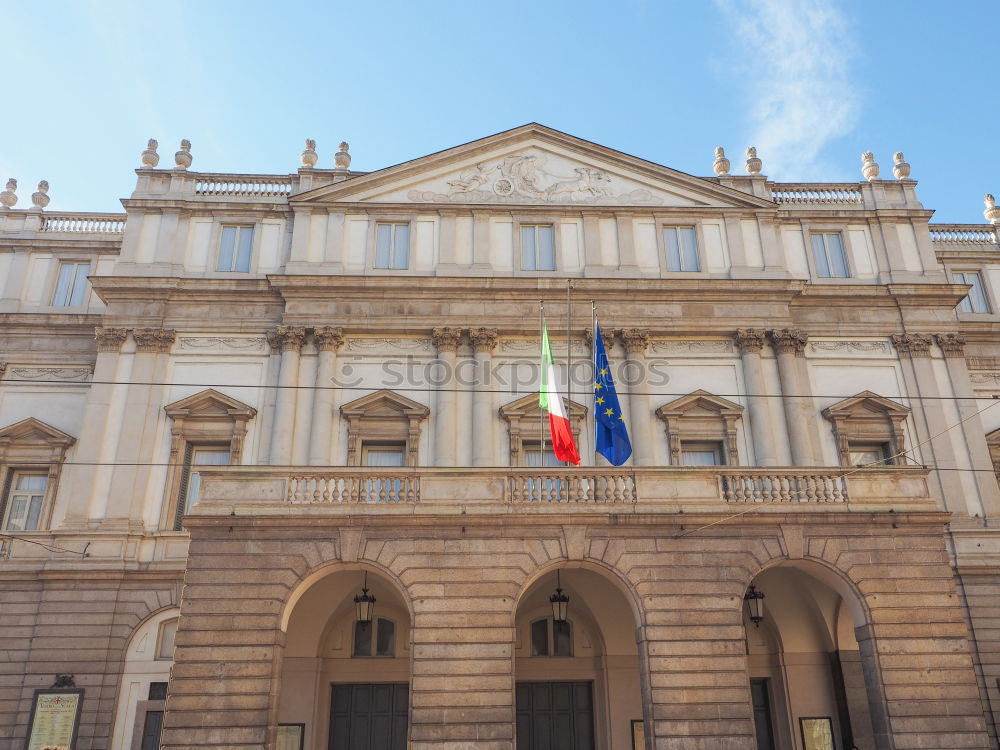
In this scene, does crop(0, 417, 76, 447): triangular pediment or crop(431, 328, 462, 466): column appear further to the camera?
crop(0, 417, 76, 447): triangular pediment

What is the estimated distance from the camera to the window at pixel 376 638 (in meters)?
20.2

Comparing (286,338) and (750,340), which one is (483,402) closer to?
(286,338)

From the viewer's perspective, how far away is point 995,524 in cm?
2145

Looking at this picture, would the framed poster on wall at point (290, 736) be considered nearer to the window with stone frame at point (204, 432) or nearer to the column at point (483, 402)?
the window with stone frame at point (204, 432)

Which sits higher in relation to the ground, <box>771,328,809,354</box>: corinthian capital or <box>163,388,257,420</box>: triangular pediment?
<box>771,328,809,354</box>: corinthian capital

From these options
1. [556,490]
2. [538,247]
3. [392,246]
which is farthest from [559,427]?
[392,246]

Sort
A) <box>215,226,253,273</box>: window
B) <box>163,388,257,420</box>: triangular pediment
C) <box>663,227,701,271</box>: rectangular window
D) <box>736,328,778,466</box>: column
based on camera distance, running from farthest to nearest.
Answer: <box>663,227,701,271</box>: rectangular window, <box>215,226,253,273</box>: window, <box>163,388,257,420</box>: triangular pediment, <box>736,328,778,466</box>: column

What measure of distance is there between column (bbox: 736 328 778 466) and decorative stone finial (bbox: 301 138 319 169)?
45.5 ft

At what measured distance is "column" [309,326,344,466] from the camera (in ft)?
70.3

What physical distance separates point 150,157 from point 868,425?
22545mm

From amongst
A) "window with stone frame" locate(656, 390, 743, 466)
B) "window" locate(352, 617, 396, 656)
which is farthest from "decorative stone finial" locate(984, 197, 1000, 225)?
"window" locate(352, 617, 396, 656)

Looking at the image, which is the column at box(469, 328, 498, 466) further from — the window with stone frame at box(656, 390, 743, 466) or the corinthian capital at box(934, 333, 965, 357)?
the corinthian capital at box(934, 333, 965, 357)

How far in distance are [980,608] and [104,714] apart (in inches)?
824

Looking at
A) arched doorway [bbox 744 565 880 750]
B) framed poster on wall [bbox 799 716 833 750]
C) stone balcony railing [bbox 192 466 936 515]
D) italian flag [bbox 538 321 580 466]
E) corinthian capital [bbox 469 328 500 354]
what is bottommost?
framed poster on wall [bbox 799 716 833 750]
